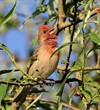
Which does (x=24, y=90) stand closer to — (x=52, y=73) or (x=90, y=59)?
(x=52, y=73)

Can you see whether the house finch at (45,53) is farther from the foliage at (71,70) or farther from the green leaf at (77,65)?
the green leaf at (77,65)

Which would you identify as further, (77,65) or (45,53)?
(45,53)

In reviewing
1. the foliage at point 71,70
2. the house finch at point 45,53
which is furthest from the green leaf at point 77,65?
the house finch at point 45,53

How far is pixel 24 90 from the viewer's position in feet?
12.7

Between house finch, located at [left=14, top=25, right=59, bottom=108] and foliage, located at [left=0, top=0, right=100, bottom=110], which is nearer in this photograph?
foliage, located at [left=0, top=0, right=100, bottom=110]

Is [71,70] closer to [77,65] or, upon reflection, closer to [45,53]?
[77,65]

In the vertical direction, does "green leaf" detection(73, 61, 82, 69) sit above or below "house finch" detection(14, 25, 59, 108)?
below

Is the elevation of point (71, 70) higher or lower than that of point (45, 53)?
lower

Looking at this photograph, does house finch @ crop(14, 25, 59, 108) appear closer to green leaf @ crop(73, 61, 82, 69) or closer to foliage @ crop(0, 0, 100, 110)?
foliage @ crop(0, 0, 100, 110)

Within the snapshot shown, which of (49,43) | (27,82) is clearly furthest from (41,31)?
(27,82)

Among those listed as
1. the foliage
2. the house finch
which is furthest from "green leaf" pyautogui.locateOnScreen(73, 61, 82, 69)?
the house finch

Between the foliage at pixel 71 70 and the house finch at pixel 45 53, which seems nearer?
the foliage at pixel 71 70

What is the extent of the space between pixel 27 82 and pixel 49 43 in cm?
165

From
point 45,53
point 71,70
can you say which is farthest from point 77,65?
point 45,53
